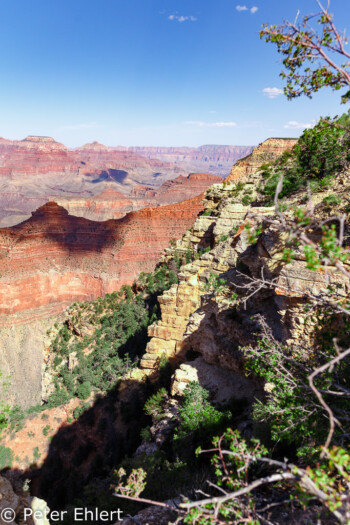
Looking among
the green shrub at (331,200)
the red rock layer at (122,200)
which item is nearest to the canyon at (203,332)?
the green shrub at (331,200)

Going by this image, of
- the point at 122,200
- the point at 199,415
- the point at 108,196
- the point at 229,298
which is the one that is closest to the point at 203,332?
the point at 229,298

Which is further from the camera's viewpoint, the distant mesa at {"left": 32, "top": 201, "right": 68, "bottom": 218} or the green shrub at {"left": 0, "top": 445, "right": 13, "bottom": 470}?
the distant mesa at {"left": 32, "top": 201, "right": 68, "bottom": 218}

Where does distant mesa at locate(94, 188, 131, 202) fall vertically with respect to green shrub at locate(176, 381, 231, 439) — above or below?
above

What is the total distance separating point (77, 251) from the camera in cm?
4978

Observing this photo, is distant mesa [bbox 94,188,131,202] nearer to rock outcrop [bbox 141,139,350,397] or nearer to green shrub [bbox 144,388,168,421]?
rock outcrop [bbox 141,139,350,397]

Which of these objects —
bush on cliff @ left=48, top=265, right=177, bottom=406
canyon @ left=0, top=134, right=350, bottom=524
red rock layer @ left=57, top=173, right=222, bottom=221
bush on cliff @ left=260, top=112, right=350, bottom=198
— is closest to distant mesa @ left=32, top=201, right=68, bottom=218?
bush on cliff @ left=48, top=265, right=177, bottom=406

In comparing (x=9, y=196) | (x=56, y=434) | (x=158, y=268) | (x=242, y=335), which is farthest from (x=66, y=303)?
(x=9, y=196)

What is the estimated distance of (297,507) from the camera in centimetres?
552

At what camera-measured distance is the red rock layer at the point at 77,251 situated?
44.6 metres

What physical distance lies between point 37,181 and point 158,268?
19201cm

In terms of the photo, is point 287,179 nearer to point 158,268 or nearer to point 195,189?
point 158,268

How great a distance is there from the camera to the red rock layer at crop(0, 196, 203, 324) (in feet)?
146

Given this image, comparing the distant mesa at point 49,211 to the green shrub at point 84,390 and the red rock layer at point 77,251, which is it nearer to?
the red rock layer at point 77,251

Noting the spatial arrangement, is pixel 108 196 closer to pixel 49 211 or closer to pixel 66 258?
pixel 49 211
